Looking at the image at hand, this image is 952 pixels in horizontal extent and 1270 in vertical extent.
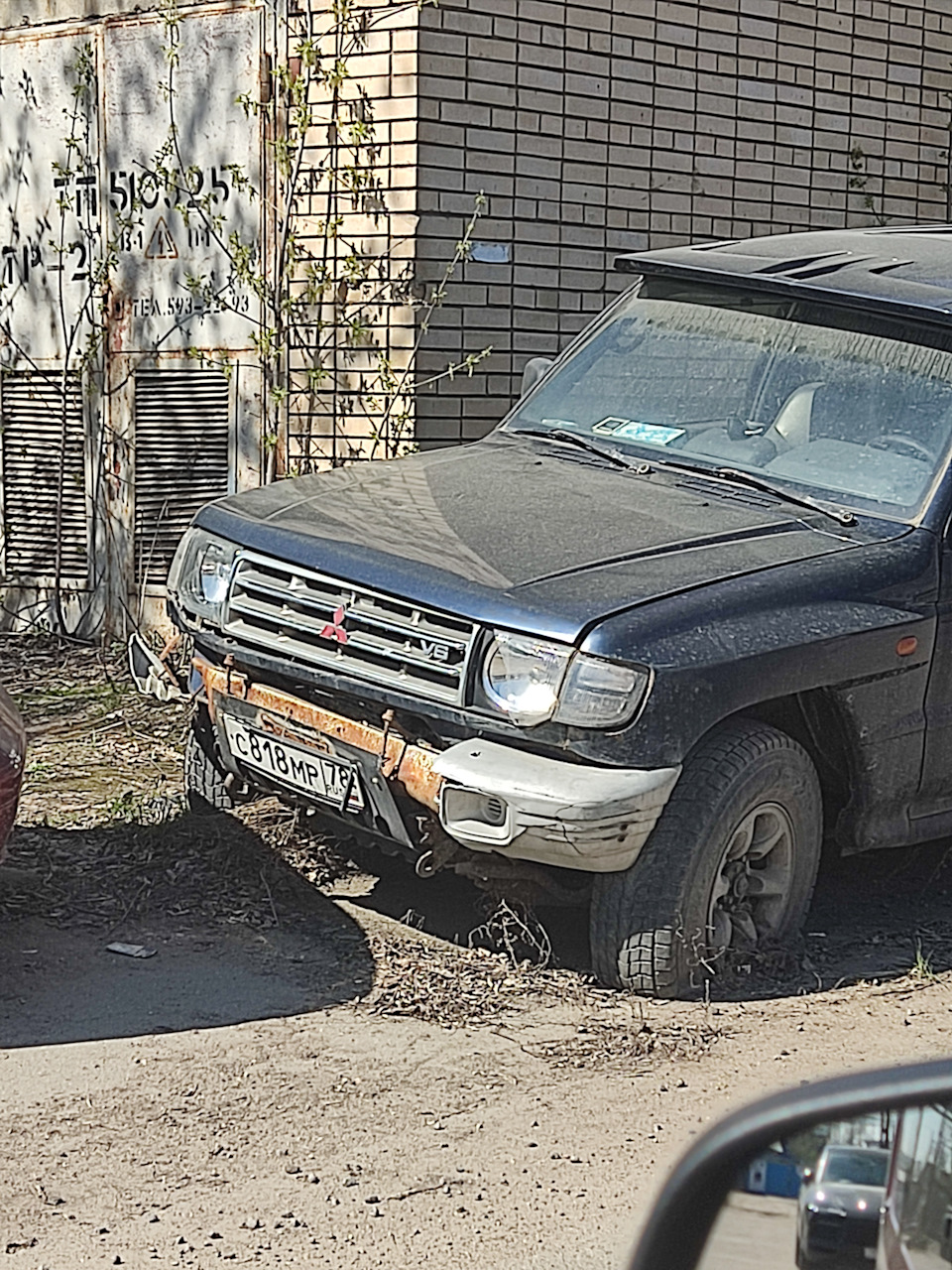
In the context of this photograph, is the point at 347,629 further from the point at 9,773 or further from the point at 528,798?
the point at 9,773

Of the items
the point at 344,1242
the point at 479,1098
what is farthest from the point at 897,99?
the point at 344,1242

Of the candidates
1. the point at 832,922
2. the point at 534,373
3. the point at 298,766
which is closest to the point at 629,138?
the point at 534,373

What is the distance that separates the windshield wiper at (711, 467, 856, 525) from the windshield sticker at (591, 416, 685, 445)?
25cm

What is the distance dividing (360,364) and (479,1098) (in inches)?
179

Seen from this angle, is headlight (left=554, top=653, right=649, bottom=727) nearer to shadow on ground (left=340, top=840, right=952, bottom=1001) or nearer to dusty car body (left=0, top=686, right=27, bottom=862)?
shadow on ground (left=340, top=840, right=952, bottom=1001)

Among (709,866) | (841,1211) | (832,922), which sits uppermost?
(841,1211)

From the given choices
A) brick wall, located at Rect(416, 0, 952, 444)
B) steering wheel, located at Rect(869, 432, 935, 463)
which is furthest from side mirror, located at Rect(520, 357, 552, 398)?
brick wall, located at Rect(416, 0, 952, 444)

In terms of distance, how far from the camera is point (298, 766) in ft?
16.2

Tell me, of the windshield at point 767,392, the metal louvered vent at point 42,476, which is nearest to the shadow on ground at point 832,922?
the windshield at point 767,392

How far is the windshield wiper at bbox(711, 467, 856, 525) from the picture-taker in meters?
5.14

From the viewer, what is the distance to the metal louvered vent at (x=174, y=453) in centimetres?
870

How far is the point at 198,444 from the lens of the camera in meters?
8.73

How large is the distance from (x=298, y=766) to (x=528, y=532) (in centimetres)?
88

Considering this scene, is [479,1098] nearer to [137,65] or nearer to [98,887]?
[98,887]
